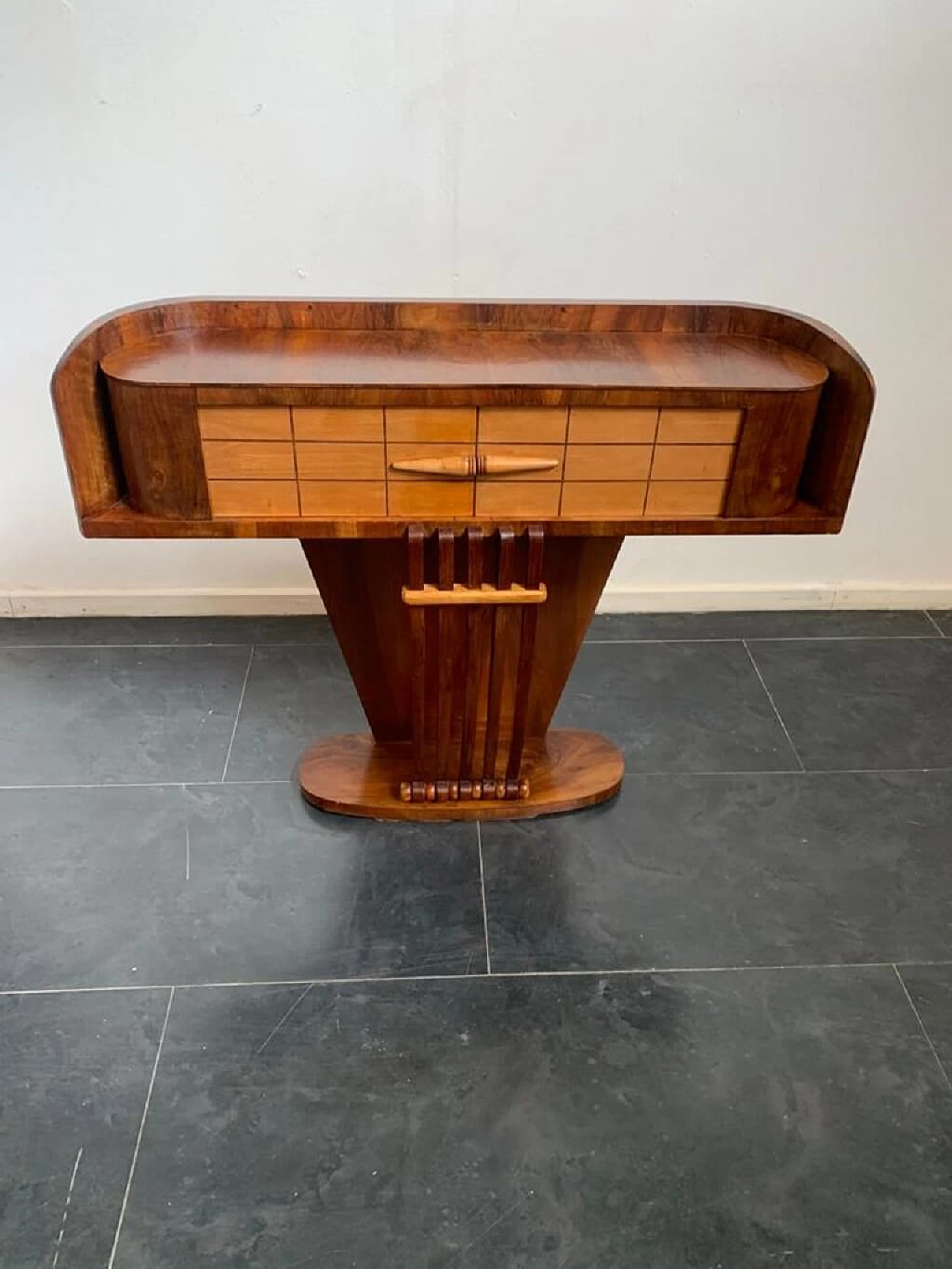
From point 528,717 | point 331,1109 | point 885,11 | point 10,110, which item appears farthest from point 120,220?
point 331,1109

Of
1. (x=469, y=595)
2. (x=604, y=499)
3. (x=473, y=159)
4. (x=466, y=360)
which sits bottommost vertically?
(x=469, y=595)

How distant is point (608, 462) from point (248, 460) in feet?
1.43

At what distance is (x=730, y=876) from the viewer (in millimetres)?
1517

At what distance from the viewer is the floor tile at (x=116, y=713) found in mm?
1689

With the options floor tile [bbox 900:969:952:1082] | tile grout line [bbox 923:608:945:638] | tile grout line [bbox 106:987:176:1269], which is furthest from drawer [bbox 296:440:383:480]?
tile grout line [bbox 923:608:945:638]

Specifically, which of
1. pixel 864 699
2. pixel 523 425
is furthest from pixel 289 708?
pixel 864 699

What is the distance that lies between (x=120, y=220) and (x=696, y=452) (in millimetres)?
1157

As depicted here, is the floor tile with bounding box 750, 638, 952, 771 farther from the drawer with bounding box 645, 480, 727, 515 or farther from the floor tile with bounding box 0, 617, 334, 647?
the floor tile with bounding box 0, 617, 334, 647

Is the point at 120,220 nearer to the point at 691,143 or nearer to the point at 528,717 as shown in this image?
the point at 691,143

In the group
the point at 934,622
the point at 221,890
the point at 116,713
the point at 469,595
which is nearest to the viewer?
the point at 469,595

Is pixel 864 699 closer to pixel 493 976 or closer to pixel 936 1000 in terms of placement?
pixel 936 1000

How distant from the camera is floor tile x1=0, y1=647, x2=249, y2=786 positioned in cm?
169

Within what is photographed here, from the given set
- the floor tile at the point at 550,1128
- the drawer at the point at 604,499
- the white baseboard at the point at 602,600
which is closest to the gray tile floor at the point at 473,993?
the floor tile at the point at 550,1128

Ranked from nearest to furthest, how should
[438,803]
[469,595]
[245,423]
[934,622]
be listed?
1. [245,423]
2. [469,595]
3. [438,803]
4. [934,622]
